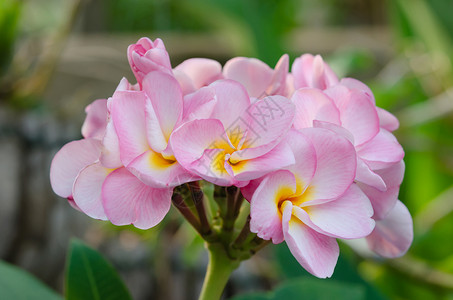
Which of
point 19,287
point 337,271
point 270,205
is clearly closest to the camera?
point 270,205

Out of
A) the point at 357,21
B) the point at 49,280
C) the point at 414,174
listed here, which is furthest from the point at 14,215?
the point at 357,21

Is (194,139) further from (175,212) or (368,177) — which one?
(175,212)

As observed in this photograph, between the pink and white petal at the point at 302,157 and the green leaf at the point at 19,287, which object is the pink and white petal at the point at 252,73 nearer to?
the pink and white petal at the point at 302,157

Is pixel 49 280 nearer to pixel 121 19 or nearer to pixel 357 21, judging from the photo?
pixel 121 19

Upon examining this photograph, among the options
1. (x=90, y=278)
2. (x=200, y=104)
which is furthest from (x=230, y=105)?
(x=90, y=278)

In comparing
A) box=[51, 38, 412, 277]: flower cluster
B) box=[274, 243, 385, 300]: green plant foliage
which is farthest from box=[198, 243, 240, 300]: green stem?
box=[274, 243, 385, 300]: green plant foliage

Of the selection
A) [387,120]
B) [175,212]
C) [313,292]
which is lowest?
[175,212]

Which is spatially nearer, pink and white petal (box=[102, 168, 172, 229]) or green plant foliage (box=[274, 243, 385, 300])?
pink and white petal (box=[102, 168, 172, 229])

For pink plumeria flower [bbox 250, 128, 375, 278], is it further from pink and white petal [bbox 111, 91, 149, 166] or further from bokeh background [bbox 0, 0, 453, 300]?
bokeh background [bbox 0, 0, 453, 300]
